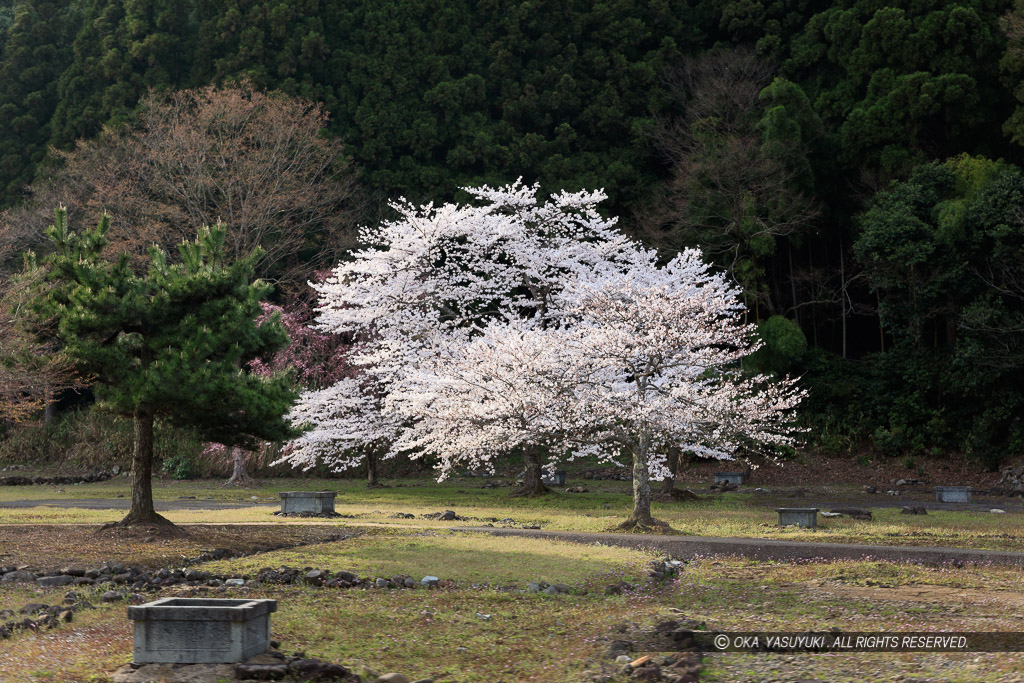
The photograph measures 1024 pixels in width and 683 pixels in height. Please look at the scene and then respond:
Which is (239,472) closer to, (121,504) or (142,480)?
(121,504)

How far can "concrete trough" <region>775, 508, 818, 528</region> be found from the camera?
16.8m

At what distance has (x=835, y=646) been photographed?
24.7 ft

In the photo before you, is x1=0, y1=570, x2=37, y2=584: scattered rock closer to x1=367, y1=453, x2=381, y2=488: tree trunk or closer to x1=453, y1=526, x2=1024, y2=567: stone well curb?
x1=453, y1=526, x2=1024, y2=567: stone well curb

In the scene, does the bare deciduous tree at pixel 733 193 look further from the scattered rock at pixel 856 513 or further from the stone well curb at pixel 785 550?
the stone well curb at pixel 785 550

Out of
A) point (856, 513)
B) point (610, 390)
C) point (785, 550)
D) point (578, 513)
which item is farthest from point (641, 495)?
point (856, 513)

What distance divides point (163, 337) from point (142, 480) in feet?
8.55

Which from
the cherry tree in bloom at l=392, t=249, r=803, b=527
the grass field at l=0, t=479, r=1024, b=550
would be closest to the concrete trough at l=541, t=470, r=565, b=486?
the grass field at l=0, t=479, r=1024, b=550

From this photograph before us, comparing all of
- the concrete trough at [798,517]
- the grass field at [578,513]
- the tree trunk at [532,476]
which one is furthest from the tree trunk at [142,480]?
the concrete trough at [798,517]

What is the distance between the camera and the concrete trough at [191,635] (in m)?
7.07

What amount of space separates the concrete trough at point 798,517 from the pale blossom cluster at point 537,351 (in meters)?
1.57

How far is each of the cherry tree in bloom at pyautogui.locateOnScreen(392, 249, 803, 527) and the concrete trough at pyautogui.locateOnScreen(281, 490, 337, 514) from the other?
293 centimetres

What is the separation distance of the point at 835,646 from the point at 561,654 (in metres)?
2.24

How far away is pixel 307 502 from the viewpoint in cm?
1966

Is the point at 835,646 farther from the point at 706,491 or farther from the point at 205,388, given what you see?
the point at 706,491
